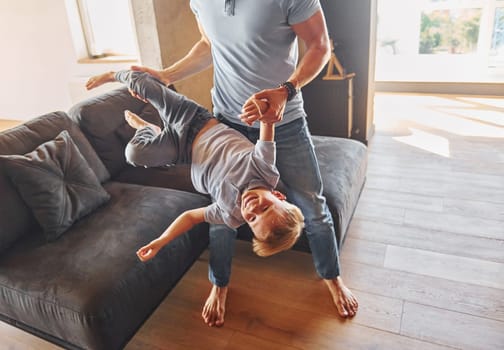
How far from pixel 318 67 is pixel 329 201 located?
2.62 ft

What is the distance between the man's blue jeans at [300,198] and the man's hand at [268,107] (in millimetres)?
320

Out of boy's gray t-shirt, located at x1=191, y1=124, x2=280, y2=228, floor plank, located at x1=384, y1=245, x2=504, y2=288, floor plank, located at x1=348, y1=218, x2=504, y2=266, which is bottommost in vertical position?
floor plank, located at x1=384, y1=245, x2=504, y2=288

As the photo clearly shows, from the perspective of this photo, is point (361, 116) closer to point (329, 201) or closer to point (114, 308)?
point (329, 201)

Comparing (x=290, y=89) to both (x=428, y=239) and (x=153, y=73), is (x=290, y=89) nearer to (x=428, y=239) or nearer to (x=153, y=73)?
(x=153, y=73)

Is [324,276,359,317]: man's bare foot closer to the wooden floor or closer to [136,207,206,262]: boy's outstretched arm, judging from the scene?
the wooden floor

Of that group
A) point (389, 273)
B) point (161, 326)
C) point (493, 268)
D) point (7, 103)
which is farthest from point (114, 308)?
point (7, 103)

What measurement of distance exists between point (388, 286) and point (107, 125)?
1748mm

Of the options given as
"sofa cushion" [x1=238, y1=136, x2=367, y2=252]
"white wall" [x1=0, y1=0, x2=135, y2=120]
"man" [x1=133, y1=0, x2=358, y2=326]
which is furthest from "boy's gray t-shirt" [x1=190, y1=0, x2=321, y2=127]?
"white wall" [x1=0, y1=0, x2=135, y2=120]

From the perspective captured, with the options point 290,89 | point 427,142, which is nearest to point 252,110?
point 290,89

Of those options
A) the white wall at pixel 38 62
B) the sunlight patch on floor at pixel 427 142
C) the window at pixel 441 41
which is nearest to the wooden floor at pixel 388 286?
the sunlight patch on floor at pixel 427 142

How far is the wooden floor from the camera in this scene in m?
1.70

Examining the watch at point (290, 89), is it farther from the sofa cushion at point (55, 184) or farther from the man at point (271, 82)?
the sofa cushion at point (55, 184)

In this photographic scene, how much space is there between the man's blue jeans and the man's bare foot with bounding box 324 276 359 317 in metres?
0.04

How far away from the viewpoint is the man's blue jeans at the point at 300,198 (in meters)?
1.63
